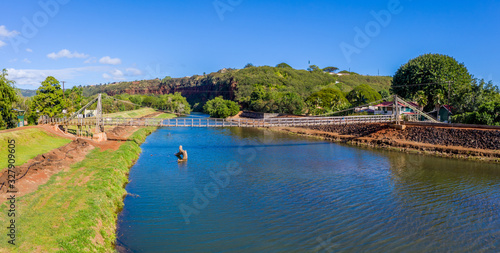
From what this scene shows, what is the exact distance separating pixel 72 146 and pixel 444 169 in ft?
110

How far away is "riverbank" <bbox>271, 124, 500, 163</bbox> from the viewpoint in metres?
30.7

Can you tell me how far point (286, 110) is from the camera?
72375mm

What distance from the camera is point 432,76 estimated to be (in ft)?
165

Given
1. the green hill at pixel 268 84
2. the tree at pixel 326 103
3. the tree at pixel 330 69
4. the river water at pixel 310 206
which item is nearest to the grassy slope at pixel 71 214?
the river water at pixel 310 206

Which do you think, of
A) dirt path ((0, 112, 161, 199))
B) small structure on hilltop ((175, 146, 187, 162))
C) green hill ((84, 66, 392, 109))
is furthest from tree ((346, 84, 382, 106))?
dirt path ((0, 112, 161, 199))

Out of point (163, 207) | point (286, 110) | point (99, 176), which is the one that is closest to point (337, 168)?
point (163, 207)

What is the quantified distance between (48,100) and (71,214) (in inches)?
1380

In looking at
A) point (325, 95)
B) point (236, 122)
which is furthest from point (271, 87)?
point (236, 122)

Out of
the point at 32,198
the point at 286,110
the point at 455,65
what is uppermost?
the point at 455,65

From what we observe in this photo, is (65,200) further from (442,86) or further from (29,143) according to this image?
(442,86)

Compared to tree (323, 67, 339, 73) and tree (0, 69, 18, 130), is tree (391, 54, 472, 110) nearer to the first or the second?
tree (0, 69, 18, 130)

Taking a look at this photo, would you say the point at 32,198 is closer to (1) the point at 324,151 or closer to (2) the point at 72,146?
(2) the point at 72,146

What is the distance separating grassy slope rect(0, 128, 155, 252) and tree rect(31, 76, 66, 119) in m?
26.3

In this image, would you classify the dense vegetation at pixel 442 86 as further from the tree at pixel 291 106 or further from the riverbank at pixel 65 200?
the riverbank at pixel 65 200
